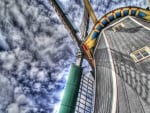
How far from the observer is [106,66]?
41.7ft

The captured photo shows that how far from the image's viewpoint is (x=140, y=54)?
37.0ft

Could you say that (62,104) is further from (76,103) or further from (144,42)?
(144,42)

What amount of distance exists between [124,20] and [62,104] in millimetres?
8275

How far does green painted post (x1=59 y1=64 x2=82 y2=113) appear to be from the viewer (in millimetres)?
14211

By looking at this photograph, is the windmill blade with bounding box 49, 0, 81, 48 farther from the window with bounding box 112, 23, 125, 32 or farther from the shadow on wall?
the shadow on wall

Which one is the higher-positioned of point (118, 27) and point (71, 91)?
point (118, 27)

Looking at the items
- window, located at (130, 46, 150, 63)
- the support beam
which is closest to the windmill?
window, located at (130, 46, 150, 63)

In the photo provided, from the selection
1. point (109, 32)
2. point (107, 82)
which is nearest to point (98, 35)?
point (109, 32)

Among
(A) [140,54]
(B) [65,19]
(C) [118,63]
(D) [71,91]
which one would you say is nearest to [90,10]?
(B) [65,19]

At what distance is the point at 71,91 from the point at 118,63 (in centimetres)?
467

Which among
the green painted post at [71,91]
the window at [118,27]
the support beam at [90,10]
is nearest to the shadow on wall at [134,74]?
the green painted post at [71,91]

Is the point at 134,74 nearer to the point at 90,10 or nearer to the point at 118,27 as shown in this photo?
the point at 118,27

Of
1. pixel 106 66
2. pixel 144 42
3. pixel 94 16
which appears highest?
pixel 94 16

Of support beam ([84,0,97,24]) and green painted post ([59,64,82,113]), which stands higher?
support beam ([84,0,97,24])
